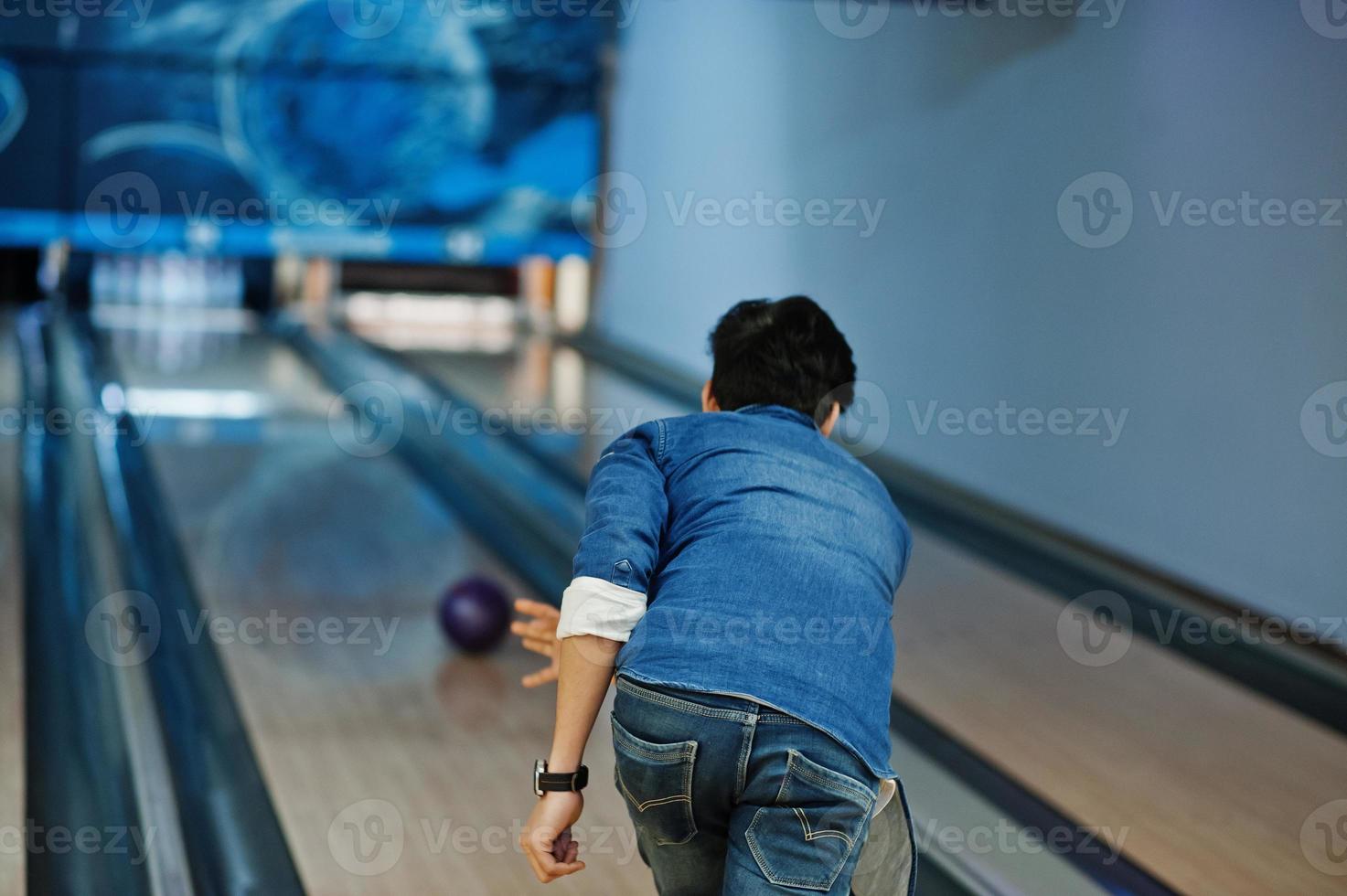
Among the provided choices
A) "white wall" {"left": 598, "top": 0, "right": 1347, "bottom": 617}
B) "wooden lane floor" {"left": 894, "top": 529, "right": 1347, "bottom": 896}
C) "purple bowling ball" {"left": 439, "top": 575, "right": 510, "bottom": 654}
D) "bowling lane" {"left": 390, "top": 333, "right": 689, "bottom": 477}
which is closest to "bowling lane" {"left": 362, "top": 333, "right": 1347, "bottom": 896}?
"wooden lane floor" {"left": 894, "top": 529, "right": 1347, "bottom": 896}

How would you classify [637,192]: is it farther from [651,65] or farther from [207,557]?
[207,557]

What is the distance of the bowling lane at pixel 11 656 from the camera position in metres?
2.12

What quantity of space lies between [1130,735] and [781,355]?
5.76 ft

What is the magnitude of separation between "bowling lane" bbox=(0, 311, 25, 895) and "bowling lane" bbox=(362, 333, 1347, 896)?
5.81 ft

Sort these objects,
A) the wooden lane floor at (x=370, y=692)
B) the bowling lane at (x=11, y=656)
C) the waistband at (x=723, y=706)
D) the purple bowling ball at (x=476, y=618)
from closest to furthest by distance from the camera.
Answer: the waistband at (x=723, y=706) < the bowling lane at (x=11, y=656) < the wooden lane floor at (x=370, y=692) < the purple bowling ball at (x=476, y=618)

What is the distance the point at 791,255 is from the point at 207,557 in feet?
10.3

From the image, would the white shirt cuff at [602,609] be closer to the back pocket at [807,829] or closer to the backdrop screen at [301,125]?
the back pocket at [807,829]

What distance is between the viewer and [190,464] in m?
4.84

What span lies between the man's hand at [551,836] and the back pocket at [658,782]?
0.18 ft

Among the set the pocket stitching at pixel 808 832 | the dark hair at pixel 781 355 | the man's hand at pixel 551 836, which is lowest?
the man's hand at pixel 551 836

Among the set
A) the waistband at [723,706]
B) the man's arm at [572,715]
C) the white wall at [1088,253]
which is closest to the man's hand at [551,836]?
the man's arm at [572,715]

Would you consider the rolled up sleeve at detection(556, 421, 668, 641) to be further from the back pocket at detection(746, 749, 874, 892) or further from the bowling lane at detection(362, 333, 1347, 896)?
the bowling lane at detection(362, 333, 1347, 896)

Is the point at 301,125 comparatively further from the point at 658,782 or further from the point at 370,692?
the point at 658,782

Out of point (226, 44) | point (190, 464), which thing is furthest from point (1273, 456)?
point (226, 44)
